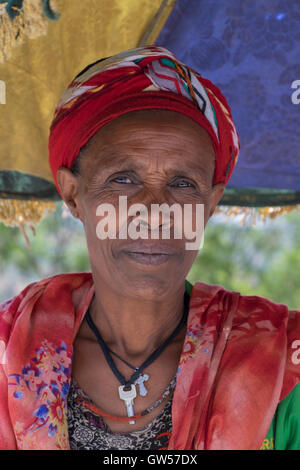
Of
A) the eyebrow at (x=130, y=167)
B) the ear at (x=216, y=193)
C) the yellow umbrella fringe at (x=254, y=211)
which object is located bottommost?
the yellow umbrella fringe at (x=254, y=211)

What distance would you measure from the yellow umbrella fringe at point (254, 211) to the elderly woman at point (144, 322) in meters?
0.72

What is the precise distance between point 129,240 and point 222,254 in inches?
310

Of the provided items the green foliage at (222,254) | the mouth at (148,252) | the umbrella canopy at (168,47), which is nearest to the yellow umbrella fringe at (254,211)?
the umbrella canopy at (168,47)

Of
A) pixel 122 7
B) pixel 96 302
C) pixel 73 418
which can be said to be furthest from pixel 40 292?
pixel 122 7

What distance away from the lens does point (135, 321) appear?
2.12 metres

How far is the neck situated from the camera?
2084 millimetres

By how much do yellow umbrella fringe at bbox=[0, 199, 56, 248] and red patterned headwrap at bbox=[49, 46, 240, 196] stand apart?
2.48ft

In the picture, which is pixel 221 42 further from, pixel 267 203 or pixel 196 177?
pixel 267 203

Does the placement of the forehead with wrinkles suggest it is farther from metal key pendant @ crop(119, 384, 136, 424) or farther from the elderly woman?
metal key pendant @ crop(119, 384, 136, 424)

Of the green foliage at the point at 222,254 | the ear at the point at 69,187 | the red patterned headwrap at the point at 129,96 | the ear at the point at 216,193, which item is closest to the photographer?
the red patterned headwrap at the point at 129,96

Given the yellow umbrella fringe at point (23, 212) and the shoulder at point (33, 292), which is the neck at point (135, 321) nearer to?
the shoulder at point (33, 292)

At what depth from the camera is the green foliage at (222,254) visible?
9.36 m

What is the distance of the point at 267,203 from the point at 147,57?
1150 mm

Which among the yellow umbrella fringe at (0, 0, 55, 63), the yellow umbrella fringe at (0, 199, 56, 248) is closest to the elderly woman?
the yellow umbrella fringe at (0, 0, 55, 63)
